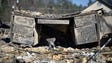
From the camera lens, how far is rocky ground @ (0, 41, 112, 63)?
35.2 ft

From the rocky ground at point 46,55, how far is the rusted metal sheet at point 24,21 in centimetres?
101

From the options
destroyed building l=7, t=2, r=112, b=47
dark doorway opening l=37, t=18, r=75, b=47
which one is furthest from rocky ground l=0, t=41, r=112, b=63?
dark doorway opening l=37, t=18, r=75, b=47

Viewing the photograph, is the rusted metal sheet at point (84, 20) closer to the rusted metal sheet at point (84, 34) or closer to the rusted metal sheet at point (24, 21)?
the rusted metal sheet at point (84, 34)

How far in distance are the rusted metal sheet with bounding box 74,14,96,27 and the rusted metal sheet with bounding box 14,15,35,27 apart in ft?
6.10

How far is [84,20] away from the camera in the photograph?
Answer: 14.0m

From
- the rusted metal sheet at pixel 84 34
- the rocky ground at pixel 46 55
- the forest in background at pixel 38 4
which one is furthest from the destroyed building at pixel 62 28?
the forest in background at pixel 38 4

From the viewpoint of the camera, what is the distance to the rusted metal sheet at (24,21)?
1427cm

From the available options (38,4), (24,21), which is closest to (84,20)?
(24,21)

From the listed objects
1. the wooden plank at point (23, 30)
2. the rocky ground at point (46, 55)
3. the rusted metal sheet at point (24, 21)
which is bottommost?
the rocky ground at point (46, 55)

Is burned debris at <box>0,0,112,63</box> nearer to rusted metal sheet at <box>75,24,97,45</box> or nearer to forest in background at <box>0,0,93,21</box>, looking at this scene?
rusted metal sheet at <box>75,24,97,45</box>

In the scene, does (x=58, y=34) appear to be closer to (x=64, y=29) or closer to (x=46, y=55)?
(x=64, y=29)

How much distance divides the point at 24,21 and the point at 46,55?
9.01 feet

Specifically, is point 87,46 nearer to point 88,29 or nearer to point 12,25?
point 88,29

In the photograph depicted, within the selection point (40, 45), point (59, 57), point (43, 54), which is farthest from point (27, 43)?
point (59, 57)
